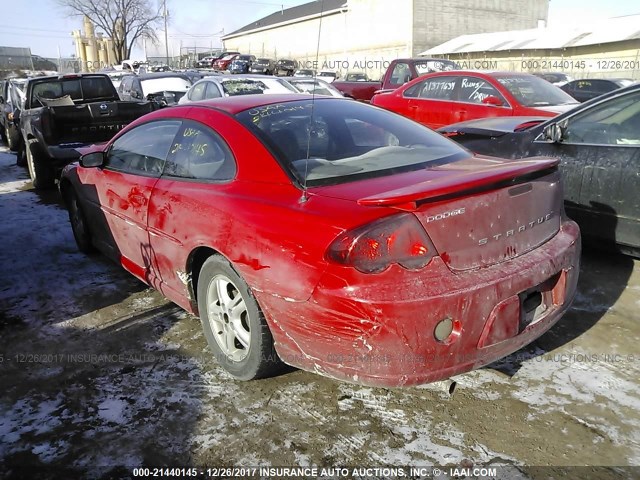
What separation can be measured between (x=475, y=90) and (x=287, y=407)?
7019 millimetres

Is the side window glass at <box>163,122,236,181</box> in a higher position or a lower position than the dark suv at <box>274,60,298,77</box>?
lower

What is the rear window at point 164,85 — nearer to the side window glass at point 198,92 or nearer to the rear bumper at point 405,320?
the side window glass at point 198,92

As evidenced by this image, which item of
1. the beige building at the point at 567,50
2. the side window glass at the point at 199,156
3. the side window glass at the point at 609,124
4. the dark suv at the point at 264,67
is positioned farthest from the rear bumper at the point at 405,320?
the dark suv at the point at 264,67

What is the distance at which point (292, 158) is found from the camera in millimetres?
2896

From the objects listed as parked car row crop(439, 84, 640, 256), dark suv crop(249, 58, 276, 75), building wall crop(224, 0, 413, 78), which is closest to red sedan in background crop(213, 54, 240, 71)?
dark suv crop(249, 58, 276, 75)

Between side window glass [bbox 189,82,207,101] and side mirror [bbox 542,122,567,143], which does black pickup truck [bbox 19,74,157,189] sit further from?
side mirror [bbox 542,122,567,143]

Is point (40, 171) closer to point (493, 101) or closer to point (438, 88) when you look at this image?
point (438, 88)

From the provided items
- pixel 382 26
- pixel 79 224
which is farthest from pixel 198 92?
pixel 382 26

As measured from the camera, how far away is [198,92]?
1086cm

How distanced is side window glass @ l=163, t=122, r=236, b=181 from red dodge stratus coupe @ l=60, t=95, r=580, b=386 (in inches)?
0.4

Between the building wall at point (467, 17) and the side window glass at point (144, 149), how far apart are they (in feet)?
145

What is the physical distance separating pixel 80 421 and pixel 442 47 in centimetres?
4395

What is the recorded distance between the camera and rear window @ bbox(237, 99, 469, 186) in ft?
9.39

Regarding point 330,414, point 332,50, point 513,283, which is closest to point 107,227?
point 330,414
